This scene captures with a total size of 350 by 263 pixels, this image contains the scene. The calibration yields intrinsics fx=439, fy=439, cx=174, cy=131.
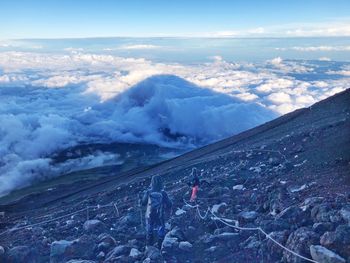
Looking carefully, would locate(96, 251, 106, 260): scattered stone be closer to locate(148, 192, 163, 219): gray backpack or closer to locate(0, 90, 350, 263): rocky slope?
locate(0, 90, 350, 263): rocky slope

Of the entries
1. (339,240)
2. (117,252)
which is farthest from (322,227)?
(117,252)

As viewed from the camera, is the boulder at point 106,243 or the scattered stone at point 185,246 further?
the boulder at point 106,243

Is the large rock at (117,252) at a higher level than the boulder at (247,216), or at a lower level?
lower

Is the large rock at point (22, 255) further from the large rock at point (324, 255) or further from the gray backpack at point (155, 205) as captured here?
the large rock at point (324, 255)

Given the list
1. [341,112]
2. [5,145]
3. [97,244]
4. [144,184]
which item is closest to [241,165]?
[144,184]

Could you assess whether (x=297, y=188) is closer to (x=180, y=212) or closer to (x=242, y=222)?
(x=242, y=222)

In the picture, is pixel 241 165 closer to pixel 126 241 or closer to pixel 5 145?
pixel 126 241

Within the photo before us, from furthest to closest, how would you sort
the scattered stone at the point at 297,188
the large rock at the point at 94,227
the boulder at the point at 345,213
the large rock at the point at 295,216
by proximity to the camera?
the large rock at the point at 94,227 < the scattered stone at the point at 297,188 < the large rock at the point at 295,216 < the boulder at the point at 345,213

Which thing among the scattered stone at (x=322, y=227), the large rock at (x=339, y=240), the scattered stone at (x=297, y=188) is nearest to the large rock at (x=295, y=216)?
the scattered stone at (x=322, y=227)
